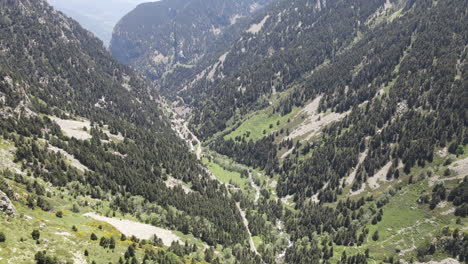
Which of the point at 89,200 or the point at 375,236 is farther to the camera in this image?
the point at 375,236

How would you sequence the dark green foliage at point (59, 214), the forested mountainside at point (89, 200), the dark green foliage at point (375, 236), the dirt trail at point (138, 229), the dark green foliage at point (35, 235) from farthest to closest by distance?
1. the dark green foliage at point (375, 236)
2. the dirt trail at point (138, 229)
3. the dark green foliage at point (59, 214)
4. the forested mountainside at point (89, 200)
5. the dark green foliage at point (35, 235)

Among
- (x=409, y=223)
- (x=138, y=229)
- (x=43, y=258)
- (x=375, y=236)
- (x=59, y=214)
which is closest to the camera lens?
(x=43, y=258)

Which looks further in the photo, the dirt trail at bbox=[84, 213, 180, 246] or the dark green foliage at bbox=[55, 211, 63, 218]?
→ the dirt trail at bbox=[84, 213, 180, 246]

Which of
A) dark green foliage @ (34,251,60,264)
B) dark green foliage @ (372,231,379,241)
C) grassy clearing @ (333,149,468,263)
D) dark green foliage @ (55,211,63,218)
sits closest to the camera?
dark green foliage @ (34,251,60,264)

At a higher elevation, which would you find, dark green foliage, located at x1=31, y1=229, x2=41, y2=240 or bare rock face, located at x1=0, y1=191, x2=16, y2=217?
bare rock face, located at x1=0, y1=191, x2=16, y2=217

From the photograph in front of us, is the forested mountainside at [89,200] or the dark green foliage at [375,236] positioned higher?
the forested mountainside at [89,200]

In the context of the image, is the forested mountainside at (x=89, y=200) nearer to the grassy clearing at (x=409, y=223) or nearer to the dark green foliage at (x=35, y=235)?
the dark green foliage at (x=35, y=235)

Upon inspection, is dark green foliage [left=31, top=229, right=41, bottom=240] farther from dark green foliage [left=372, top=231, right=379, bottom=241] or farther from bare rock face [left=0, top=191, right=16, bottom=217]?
dark green foliage [left=372, top=231, right=379, bottom=241]

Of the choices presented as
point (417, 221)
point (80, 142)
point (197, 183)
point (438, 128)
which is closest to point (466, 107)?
point (438, 128)

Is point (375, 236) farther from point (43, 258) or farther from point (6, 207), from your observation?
point (6, 207)

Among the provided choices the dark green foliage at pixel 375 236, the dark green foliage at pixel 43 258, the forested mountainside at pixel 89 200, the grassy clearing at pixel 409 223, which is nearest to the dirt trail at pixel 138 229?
the forested mountainside at pixel 89 200

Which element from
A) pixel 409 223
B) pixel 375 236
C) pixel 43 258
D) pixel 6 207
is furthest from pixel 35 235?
pixel 409 223

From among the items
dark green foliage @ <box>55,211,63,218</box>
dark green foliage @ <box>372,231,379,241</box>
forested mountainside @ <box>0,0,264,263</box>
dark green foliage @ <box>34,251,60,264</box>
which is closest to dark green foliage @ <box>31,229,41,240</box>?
forested mountainside @ <box>0,0,264,263</box>
